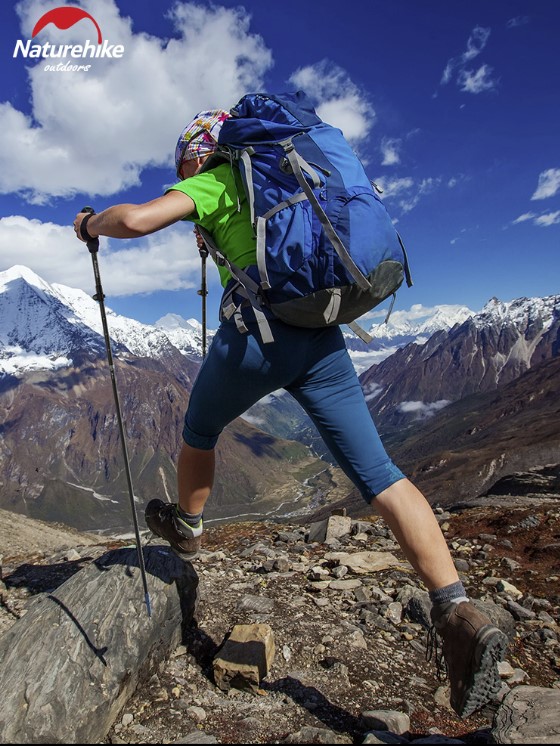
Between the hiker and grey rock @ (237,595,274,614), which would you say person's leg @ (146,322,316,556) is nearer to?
the hiker

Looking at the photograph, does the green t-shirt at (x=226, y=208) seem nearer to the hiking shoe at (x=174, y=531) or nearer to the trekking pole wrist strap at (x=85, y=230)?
the trekking pole wrist strap at (x=85, y=230)

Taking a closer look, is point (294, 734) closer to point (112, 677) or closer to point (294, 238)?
point (112, 677)

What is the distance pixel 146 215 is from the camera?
370cm

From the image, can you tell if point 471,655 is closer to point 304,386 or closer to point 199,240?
point 304,386

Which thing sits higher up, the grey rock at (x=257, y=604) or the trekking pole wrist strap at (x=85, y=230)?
the trekking pole wrist strap at (x=85, y=230)

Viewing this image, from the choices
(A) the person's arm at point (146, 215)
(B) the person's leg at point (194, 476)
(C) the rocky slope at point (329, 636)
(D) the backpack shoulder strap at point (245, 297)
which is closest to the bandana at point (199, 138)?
(A) the person's arm at point (146, 215)

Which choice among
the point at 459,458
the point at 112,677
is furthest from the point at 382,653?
the point at 459,458

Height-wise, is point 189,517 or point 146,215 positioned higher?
point 146,215

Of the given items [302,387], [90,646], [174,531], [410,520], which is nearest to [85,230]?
[302,387]

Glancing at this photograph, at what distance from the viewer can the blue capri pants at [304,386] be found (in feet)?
13.1

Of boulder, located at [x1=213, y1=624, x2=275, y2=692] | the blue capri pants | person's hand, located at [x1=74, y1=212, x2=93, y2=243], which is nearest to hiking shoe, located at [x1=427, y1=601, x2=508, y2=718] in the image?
the blue capri pants

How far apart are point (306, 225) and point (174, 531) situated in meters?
3.68

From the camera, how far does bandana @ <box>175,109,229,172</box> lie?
14.7ft

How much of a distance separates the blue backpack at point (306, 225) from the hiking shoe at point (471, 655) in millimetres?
2527
